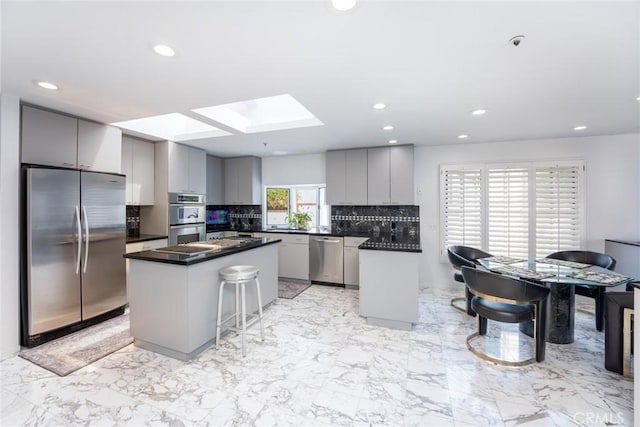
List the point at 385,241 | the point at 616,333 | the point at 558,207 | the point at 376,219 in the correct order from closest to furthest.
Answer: the point at 616,333, the point at 385,241, the point at 558,207, the point at 376,219

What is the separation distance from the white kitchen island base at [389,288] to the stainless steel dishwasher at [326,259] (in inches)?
55.4

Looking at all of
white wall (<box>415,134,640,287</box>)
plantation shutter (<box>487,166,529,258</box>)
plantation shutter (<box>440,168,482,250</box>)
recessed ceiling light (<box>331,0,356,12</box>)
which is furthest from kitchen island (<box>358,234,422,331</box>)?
white wall (<box>415,134,640,287</box>)

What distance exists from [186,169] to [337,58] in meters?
3.51

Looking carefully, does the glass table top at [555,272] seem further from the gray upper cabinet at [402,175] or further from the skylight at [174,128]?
the skylight at [174,128]

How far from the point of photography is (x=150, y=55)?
1.84m

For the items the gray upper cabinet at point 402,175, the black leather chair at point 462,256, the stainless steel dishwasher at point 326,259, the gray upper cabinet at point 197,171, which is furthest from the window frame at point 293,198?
the black leather chair at point 462,256

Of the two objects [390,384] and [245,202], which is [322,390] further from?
[245,202]

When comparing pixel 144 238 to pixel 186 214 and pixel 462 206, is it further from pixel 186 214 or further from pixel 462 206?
pixel 462 206

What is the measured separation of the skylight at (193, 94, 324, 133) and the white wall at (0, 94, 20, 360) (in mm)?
1822

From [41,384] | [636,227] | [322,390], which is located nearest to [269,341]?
[322,390]

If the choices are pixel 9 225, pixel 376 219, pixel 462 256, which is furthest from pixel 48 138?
pixel 462 256

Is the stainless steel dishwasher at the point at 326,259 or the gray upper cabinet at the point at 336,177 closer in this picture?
Result: the stainless steel dishwasher at the point at 326,259

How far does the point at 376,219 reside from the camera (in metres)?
4.96

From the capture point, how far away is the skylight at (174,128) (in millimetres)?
3811
